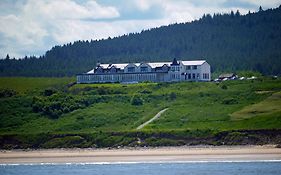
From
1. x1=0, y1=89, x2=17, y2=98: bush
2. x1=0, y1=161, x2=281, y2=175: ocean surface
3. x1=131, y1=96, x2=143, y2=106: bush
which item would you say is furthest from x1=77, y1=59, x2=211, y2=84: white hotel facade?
x1=0, y1=161, x2=281, y2=175: ocean surface

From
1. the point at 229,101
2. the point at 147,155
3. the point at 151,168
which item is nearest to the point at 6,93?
the point at 229,101

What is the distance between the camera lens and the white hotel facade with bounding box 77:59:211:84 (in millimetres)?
121938

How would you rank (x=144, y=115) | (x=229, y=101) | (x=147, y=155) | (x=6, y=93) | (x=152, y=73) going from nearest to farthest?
(x=147, y=155) < (x=144, y=115) < (x=229, y=101) < (x=6, y=93) < (x=152, y=73)

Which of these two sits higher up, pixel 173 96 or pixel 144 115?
pixel 173 96

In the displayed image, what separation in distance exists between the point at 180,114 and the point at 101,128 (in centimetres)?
903

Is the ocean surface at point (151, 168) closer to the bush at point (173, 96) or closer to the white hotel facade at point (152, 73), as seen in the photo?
the bush at point (173, 96)

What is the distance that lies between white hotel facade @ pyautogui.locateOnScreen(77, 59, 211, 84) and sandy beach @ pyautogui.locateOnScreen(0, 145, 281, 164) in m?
50.1

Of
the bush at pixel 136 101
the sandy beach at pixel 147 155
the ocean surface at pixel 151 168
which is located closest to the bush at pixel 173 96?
the bush at pixel 136 101

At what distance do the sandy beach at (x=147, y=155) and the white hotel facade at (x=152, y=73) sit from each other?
164 feet

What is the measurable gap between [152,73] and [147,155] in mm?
55972

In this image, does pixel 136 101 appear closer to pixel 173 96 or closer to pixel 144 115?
pixel 173 96

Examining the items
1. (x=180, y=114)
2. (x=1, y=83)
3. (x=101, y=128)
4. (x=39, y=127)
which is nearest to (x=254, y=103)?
(x=180, y=114)

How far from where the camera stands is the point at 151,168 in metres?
61.9

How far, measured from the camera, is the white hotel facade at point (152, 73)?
12194 centimetres
